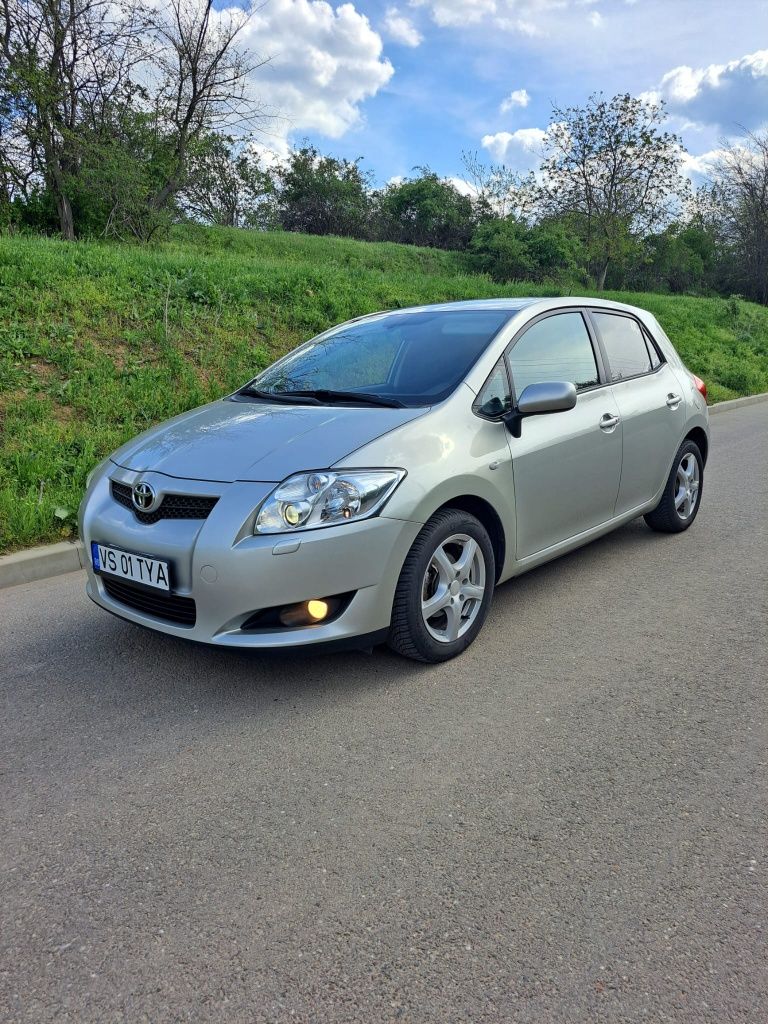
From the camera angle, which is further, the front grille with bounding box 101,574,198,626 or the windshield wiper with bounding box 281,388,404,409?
the windshield wiper with bounding box 281,388,404,409

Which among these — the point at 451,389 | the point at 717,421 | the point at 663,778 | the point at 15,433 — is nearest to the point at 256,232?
the point at 717,421

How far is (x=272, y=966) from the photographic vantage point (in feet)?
6.00

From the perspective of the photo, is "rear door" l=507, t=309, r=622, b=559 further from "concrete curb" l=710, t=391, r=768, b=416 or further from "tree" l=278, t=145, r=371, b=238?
"tree" l=278, t=145, r=371, b=238

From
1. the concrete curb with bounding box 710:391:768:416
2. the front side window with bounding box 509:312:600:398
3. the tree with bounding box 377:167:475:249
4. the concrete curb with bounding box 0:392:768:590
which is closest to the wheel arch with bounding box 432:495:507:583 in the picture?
the front side window with bounding box 509:312:600:398

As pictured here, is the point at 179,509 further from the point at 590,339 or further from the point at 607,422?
the point at 590,339

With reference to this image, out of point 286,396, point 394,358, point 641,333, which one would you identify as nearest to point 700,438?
point 641,333

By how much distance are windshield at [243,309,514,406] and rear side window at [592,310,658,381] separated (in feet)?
2.90

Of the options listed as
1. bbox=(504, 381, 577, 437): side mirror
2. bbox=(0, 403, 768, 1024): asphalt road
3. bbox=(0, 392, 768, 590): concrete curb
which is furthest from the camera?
bbox=(0, 392, 768, 590): concrete curb

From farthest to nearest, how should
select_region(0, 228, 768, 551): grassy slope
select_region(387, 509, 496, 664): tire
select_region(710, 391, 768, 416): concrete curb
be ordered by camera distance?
select_region(710, 391, 768, 416): concrete curb → select_region(0, 228, 768, 551): grassy slope → select_region(387, 509, 496, 664): tire

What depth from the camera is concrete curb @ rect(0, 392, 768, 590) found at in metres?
5.04

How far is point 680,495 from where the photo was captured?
543 centimetres

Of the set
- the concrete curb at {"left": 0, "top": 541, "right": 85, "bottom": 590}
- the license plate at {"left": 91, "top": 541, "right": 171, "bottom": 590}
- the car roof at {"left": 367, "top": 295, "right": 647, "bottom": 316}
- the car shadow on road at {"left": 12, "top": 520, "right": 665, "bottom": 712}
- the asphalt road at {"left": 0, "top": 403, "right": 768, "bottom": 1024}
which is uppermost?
the car roof at {"left": 367, "top": 295, "right": 647, "bottom": 316}

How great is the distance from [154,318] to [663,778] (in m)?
8.26

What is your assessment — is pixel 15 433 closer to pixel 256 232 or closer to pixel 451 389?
pixel 451 389
